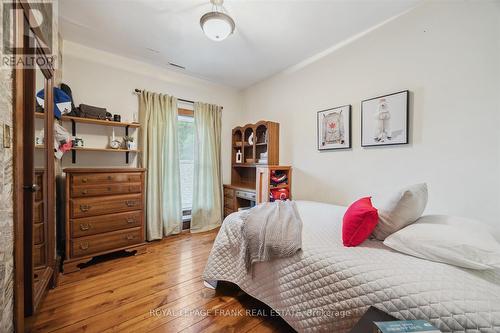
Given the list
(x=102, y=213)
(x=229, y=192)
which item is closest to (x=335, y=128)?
(x=229, y=192)

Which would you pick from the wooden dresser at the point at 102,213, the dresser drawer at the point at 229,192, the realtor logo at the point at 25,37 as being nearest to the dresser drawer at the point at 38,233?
the wooden dresser at the point at 102,213

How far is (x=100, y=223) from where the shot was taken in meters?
2.21

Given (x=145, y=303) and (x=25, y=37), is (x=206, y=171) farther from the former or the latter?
(x=25, y=37)

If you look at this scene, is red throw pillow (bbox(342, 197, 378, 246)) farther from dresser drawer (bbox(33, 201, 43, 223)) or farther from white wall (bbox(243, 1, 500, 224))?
dresser drawer (bbox(33, 201, 43, 223))

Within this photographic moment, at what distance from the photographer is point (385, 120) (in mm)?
2053

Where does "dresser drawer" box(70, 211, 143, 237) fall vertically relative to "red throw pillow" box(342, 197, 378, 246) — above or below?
below

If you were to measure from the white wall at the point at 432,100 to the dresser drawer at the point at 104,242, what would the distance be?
2443 millimetres

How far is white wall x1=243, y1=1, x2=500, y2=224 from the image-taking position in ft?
5.06

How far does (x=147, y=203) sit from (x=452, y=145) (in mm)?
3496

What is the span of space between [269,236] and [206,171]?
7.47ft

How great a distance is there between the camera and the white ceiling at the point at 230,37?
1.87m

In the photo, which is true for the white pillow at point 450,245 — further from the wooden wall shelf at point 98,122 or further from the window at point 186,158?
the wooden wall shelf at point 98,122

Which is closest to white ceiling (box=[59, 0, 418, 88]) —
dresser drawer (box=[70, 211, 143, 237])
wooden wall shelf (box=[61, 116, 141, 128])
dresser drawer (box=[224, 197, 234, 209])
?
wooden wall shelf (box=[61, 116, 141, 128])

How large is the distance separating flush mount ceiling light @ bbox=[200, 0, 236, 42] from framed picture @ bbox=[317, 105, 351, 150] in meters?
1.53
